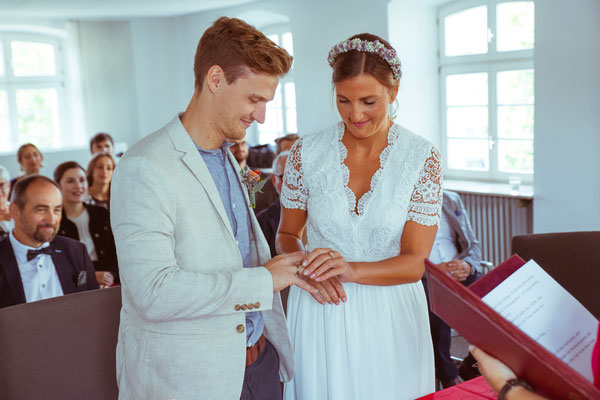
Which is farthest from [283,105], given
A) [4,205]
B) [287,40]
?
[4,205]

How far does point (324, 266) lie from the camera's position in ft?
5.93

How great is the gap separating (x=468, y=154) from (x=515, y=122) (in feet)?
2.28

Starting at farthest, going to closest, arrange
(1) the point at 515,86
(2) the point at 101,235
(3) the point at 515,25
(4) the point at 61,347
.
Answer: (1) the point at 515,86 < (3) the point at 515,25 < (2) the point at 101,235 < (4) the point at 61,347

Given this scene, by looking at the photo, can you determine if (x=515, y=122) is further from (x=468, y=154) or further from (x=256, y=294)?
(x=256, y=294)

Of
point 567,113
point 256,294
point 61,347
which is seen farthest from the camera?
point 567,113

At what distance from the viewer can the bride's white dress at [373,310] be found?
6.74 ft

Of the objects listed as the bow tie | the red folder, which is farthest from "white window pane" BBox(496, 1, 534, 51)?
the red folder

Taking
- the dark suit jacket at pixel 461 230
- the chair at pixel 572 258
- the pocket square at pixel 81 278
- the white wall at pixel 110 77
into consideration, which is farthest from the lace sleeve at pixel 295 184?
→ the white wall at pixel 110 77

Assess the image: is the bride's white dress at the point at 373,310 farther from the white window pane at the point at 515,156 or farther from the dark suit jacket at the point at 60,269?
the white window pane at the point at 515,156

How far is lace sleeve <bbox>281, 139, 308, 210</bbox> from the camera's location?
222 centimetres

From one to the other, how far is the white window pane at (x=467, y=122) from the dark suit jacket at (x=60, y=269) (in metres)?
4.47

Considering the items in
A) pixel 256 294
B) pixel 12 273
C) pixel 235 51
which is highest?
pixel 235 51

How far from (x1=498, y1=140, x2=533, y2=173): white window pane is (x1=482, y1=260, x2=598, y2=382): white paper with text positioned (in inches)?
200

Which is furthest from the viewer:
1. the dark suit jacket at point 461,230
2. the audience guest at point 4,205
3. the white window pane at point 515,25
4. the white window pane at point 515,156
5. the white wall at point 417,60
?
the white wall at point 417,60
